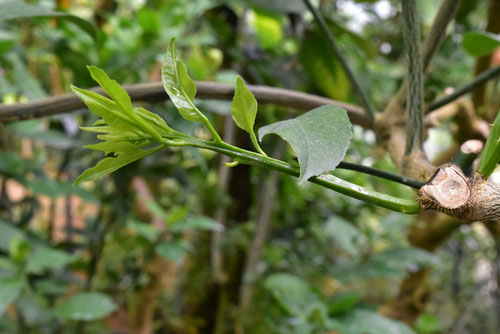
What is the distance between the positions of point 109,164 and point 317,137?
0.09 m

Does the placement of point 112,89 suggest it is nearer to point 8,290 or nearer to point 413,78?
point 413,78

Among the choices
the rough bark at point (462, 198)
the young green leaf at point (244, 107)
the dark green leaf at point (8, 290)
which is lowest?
the dark green leaf at point (8, 290)

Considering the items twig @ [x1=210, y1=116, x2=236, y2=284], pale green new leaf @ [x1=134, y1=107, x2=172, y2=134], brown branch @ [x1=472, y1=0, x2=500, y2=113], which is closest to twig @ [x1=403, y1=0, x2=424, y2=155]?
pale green new leaf @ [x1=134, y1=107, x2=172, y2=134]

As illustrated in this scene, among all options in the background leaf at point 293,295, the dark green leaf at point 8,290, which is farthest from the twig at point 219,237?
the dark green leaf at point 8,290

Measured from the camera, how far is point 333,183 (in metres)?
0.17

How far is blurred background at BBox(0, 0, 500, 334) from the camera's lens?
573 millimetres

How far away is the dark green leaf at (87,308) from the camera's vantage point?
575mm

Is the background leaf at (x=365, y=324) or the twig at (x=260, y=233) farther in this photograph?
the twig at (x=260, y=233)

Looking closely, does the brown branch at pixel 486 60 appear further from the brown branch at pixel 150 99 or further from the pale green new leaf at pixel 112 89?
the pale green new leaf at pixel 112 89

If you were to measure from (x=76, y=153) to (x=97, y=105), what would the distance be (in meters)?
0.54

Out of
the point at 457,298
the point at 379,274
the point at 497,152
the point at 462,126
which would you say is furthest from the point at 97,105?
the point at 457,298

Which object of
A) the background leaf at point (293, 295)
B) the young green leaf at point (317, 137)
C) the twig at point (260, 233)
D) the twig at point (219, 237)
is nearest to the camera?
the young green leaf at point (317, 137)

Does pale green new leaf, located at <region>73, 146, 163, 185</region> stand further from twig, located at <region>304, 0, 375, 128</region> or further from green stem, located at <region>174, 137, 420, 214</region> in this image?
twig, located at <region>304, 0, 375, 128</region>

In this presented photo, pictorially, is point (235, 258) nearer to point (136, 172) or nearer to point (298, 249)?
point (298, 249)
